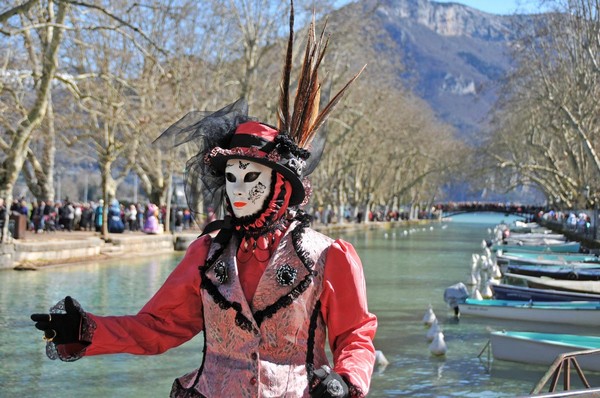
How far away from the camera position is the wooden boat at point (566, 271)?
867 inches

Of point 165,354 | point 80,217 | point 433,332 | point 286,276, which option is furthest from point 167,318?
point 80,217

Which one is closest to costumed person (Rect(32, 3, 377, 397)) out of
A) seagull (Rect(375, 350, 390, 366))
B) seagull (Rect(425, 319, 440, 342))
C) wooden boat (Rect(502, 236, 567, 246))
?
seagull (Rect(375, 350, 390, 366))

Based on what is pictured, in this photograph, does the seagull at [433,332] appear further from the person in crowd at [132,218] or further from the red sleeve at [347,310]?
the person in crowd at [132,218]

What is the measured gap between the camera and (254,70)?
37031 mm

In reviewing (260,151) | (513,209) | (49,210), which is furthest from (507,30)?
(513,209)

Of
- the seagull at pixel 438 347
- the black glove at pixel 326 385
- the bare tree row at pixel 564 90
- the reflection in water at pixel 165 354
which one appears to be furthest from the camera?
the bare tree row at pixel 564 90

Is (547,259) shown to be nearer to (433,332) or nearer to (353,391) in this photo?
(433,332)

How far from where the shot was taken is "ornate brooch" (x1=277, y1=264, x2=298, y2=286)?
3398 millimetres

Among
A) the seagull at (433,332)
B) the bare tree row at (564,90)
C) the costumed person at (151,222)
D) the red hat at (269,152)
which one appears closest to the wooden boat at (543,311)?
the seagull at (433,332)

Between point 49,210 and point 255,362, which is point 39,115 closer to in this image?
point 49,210

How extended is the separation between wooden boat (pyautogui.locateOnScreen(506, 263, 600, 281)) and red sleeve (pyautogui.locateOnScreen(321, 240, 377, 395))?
1961cm

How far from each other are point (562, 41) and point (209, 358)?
39.0 m

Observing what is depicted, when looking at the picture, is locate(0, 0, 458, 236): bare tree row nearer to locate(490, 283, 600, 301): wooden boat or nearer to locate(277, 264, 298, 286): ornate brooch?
locate(490, 283, 600, 301): wooden boat

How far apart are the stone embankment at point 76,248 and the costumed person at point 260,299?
67.5 ft
